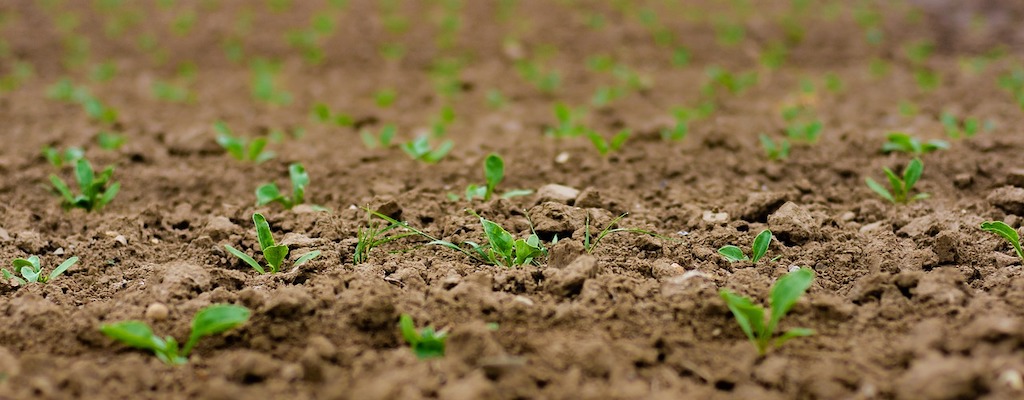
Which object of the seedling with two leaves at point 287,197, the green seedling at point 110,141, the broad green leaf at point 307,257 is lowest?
the green seedling at point 110,141

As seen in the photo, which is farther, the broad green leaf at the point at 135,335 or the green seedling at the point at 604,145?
the green seedling at the point at 604,145

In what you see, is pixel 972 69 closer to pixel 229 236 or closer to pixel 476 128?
pixel 476 128

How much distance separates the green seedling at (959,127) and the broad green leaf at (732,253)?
1898 millimetres

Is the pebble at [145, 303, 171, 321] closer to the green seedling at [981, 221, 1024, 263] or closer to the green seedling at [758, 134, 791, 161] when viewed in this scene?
the green seedling at [981, 221, 1024, 263]

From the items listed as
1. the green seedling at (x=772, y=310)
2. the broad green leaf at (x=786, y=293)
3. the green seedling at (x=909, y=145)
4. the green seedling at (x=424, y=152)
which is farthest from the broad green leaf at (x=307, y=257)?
the green seedling at (x=909, y=145)

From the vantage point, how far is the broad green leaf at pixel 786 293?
69.2 inches

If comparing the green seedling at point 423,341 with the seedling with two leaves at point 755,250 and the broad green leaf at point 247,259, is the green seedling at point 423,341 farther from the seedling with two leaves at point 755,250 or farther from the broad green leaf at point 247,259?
the seedling with two leaves at point 755,250

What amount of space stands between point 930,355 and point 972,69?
15.5 feet

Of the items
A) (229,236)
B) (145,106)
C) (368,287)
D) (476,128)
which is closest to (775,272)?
(368,287)

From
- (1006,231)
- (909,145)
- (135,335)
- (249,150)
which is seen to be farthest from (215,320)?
(909,145)

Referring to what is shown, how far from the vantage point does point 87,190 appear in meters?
2.80

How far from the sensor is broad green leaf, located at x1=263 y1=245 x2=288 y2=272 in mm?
2186

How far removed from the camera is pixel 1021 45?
6.33 metres

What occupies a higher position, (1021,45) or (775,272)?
(775,272)
